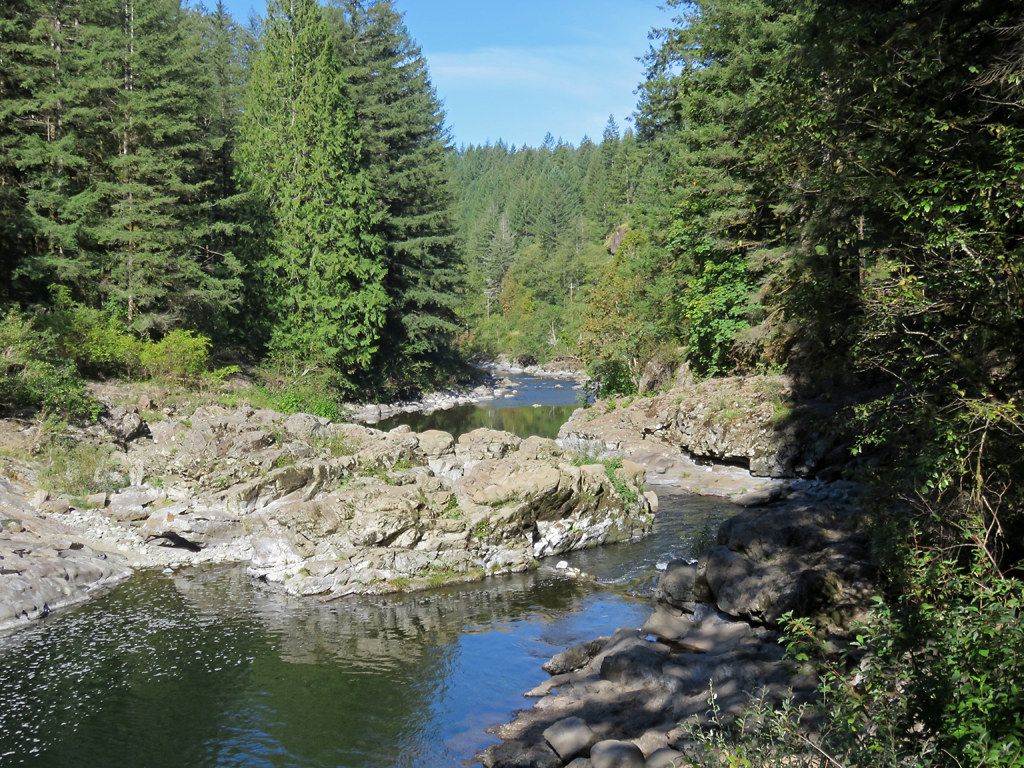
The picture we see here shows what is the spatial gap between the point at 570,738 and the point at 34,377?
22.8m

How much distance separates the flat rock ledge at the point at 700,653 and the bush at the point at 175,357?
77.0 ft

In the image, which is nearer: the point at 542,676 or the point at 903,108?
the point at 903,108

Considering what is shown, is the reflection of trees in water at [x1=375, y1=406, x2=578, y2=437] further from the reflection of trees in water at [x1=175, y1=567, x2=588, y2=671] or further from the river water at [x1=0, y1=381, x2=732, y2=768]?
the river water at [x1=0, y1=381, x2=732, y2=768]

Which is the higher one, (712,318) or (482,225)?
(482,225)

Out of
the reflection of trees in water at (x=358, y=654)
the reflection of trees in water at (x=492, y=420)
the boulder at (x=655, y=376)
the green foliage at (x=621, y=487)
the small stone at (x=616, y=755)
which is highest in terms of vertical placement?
the boulder at (x=655, y=376)

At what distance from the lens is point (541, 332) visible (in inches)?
3391

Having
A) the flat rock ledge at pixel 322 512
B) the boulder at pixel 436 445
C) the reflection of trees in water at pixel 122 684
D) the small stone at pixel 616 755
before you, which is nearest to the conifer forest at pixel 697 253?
the small stone at pixel 616 755

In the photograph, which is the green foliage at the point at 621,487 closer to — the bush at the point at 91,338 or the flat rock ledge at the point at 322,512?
the flat rock ledge at the point at 322,512

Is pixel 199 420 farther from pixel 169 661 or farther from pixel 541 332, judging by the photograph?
pixel 541 332

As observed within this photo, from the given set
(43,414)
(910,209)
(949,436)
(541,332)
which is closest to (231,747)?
(949,436)

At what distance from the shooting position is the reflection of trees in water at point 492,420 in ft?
137

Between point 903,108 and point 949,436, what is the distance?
166 inches

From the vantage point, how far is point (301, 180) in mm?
40781

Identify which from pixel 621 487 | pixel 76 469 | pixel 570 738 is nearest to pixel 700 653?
pixel 570 738
